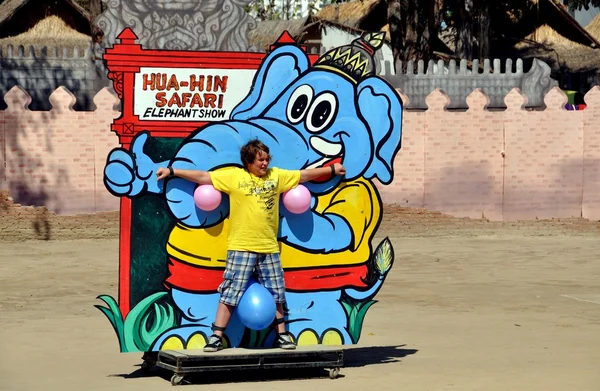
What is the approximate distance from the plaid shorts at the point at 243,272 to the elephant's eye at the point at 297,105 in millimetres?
1044

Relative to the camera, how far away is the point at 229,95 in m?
9.21

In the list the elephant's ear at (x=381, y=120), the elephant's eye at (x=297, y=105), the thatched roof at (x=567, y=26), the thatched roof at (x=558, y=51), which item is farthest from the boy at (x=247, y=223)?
the thatched roof at (x=567, y=26)

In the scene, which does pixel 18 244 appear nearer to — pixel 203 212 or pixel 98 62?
pixel 98 62

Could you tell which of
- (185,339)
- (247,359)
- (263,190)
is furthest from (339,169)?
(185,339)

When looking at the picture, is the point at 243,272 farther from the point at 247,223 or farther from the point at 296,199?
the point at 296,199

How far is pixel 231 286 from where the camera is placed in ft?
29.1

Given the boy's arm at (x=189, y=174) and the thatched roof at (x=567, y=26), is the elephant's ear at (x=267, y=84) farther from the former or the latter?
the thatched roof at (x=567, y=26)

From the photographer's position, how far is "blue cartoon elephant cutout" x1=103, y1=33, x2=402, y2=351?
904 centimetres

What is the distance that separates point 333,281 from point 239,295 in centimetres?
88

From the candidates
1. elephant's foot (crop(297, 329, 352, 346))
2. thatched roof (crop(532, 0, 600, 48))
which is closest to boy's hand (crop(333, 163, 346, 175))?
elephant's foot (crop(297, 329, 352, 346))

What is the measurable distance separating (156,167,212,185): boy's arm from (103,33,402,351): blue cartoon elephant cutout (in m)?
0.12

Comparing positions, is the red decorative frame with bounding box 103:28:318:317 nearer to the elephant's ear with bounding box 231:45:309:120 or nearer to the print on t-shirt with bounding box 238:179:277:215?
the elephant's ear with bounding box 231:45:309:120

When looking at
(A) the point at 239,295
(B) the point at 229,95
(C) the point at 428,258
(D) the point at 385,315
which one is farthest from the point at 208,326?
(C) the point at 428,258

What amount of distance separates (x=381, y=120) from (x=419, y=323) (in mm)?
2829
